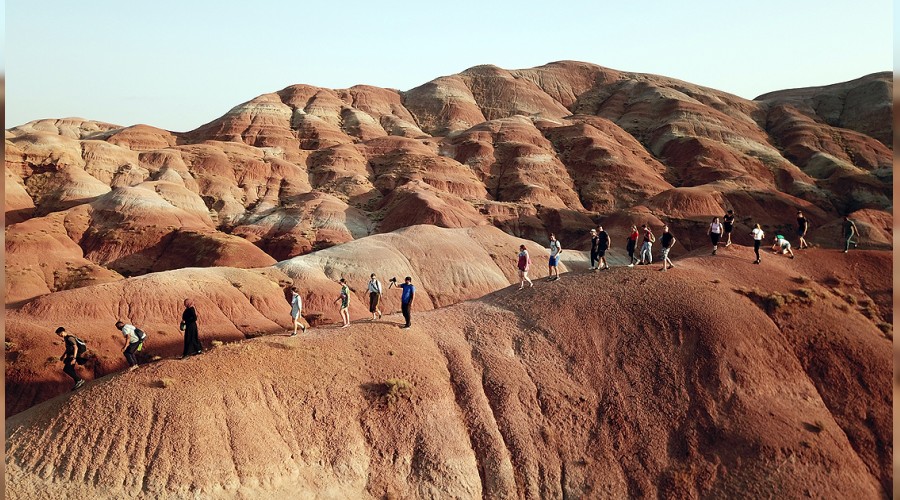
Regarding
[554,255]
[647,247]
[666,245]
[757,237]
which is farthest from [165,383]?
[757,237]

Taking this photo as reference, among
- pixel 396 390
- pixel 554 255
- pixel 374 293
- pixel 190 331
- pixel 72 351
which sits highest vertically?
pixel 554 255

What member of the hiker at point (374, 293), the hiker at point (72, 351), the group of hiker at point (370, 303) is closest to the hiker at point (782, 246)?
the group of hiker at point (370, 303)

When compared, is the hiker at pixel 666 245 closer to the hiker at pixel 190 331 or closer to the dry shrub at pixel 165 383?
the hiker at pixel 190 331

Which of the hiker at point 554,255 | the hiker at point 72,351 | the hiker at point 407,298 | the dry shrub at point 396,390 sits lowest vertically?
the dry shrub at point 396,390

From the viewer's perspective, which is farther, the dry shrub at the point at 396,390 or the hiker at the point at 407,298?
the hiker at the point at 407,298

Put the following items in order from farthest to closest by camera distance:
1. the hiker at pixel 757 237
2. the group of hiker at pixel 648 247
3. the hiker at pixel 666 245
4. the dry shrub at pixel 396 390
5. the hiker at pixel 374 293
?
the hiker at pixel 757 237 < the group of hiker at pixel 648 247 < the hiker at pixel 666 245 < the hiker at pixel 374 293 < the dry shrub at pixel 396 390

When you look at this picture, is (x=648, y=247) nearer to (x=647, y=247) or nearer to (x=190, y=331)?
(x=647, y=247)

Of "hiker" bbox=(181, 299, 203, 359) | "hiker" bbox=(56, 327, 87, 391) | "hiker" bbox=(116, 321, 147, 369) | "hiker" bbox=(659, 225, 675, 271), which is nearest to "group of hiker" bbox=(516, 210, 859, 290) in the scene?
"hiker" bbox=(659, 225, 675, 271)

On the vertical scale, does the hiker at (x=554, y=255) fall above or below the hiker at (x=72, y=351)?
above

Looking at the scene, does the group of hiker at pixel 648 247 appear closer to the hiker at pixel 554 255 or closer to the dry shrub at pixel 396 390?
the hiker at pixel 554 255

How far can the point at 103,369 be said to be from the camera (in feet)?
Result: 91.7

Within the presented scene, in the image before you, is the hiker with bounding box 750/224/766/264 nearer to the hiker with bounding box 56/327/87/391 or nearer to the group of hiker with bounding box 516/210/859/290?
the group of hiker with bounding box 516/210/859/290

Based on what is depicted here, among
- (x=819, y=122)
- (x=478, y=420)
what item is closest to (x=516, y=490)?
(x=478, y=420)

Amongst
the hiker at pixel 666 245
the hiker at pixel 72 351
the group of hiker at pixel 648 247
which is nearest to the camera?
the hiker at pixel 72 351
